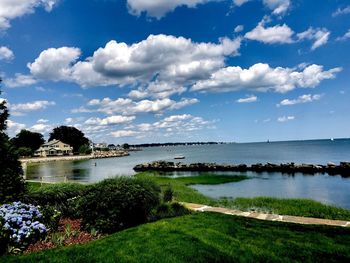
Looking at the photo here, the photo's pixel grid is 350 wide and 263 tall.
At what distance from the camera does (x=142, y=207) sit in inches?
376

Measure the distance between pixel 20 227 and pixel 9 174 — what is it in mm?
4079

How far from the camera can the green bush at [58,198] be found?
404 inches

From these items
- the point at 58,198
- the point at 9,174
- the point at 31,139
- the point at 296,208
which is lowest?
the point at 296,208

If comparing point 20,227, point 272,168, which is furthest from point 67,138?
point 20,227

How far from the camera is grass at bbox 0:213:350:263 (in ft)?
20.1

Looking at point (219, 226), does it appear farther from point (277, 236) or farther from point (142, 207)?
point (142, 207)

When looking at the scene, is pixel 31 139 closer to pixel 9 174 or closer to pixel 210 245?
pixel 9 174

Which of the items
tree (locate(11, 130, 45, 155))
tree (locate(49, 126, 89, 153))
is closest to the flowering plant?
tree (locate(11, 130, 45, 155))

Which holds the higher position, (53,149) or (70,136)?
(70,136)

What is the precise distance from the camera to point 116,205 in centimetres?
901

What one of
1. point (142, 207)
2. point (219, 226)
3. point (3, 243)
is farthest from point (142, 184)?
point (3, 243)

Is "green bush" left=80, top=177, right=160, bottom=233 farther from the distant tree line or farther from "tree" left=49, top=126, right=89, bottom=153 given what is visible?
"tree" left=49, top=126, right=89, bottom=153

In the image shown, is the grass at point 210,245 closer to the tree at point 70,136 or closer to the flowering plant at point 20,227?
the flowering plant at point 20,227

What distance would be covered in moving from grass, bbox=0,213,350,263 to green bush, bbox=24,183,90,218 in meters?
3.29
